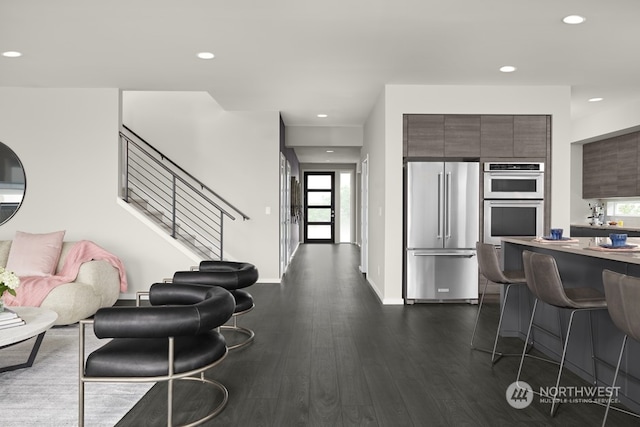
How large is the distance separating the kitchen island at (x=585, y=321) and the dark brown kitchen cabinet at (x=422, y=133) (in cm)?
197

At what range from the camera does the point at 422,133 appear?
6.00m

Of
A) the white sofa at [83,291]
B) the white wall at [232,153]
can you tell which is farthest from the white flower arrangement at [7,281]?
the white wall at [232,153]

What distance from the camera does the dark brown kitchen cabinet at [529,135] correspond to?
19.8 feet

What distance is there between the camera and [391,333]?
461 centimetres

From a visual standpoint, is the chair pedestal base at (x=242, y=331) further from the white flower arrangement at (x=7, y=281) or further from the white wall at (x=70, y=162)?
the white wall at (x=70, y=162)

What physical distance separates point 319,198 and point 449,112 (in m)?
10.5

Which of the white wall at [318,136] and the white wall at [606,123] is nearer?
the white wall at [606,123]

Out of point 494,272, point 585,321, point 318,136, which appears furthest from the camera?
point 318,136

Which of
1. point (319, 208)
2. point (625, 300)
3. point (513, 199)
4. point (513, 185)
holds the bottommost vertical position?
point (625, 300)

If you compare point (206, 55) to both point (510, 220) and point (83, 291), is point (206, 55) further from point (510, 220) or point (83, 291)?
point (510, 220)

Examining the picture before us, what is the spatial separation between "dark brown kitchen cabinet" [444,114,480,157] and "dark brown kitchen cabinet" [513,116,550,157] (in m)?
0.49

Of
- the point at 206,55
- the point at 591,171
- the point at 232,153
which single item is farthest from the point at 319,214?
the point at 206,55

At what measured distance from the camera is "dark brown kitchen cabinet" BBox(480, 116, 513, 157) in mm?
6027

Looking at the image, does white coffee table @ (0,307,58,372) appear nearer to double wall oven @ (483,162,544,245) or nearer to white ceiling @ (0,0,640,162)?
white ceiling @ (0,0,640,162)
